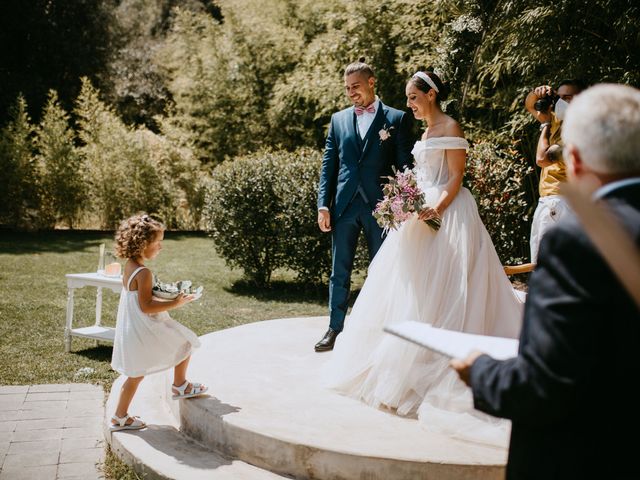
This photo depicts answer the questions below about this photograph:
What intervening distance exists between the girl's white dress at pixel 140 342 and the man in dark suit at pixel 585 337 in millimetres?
2662

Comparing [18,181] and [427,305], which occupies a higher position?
[18,181]

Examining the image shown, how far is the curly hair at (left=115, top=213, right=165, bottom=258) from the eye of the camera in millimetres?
3773

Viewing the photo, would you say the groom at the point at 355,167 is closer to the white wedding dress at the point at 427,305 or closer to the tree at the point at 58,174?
the white wedding dress at the point at 427,305

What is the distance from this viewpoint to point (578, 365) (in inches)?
53.2

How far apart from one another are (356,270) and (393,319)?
185 inches

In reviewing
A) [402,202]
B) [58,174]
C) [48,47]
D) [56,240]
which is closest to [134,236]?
[402,202]

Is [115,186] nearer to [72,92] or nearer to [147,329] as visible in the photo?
[72,92]

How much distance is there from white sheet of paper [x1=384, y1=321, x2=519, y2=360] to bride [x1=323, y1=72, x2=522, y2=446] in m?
1.84

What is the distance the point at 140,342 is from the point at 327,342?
1828 mm

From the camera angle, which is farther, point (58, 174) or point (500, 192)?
point (58, 174)

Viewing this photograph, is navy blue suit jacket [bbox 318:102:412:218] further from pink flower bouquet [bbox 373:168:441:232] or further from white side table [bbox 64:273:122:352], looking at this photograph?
white side table [bbox 64:273:122:352]

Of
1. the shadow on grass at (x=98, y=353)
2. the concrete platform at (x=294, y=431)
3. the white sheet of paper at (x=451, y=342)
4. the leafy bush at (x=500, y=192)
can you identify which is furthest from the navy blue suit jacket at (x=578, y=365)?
the leafy bush at (x=500, y=192)

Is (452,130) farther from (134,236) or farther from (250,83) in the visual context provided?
(250,83)

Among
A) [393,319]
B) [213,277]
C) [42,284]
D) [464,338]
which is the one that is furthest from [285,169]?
[464,338]
